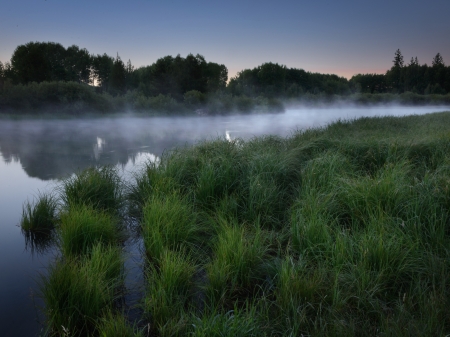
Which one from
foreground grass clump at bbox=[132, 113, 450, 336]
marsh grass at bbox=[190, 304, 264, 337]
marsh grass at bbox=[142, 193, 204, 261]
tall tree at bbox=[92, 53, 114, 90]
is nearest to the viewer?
marsh grass at bbox=[190, 304, 264, 337]

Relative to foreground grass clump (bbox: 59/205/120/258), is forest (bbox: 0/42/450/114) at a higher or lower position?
higher

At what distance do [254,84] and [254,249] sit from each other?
1482 inches

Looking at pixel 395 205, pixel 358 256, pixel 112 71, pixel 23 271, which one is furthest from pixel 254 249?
pixel 112 71

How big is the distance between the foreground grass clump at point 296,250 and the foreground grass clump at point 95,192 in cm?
32

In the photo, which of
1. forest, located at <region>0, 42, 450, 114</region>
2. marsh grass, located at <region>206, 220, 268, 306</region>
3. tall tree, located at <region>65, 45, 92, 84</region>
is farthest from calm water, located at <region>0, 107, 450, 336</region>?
tall tree, located at <region>65, 45, 92, 84</region>

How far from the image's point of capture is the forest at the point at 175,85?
22.7 metres

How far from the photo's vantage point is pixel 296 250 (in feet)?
10.9

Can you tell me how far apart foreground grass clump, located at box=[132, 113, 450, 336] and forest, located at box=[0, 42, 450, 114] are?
1985 centimetres

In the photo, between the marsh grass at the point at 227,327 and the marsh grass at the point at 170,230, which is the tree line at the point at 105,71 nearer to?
the marsh grass at the point at 170,230

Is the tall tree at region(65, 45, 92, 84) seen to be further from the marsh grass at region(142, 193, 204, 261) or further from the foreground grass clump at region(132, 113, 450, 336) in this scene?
the marsh grass at region(142, 193, 204, 261)

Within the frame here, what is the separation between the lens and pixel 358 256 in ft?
9.52

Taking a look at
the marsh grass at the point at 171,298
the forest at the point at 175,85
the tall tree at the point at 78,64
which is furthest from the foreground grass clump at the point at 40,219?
the tall tree at the point at 78,64

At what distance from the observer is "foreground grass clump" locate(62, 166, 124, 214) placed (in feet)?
15.4

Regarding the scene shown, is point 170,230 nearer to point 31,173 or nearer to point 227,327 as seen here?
point 227,327
